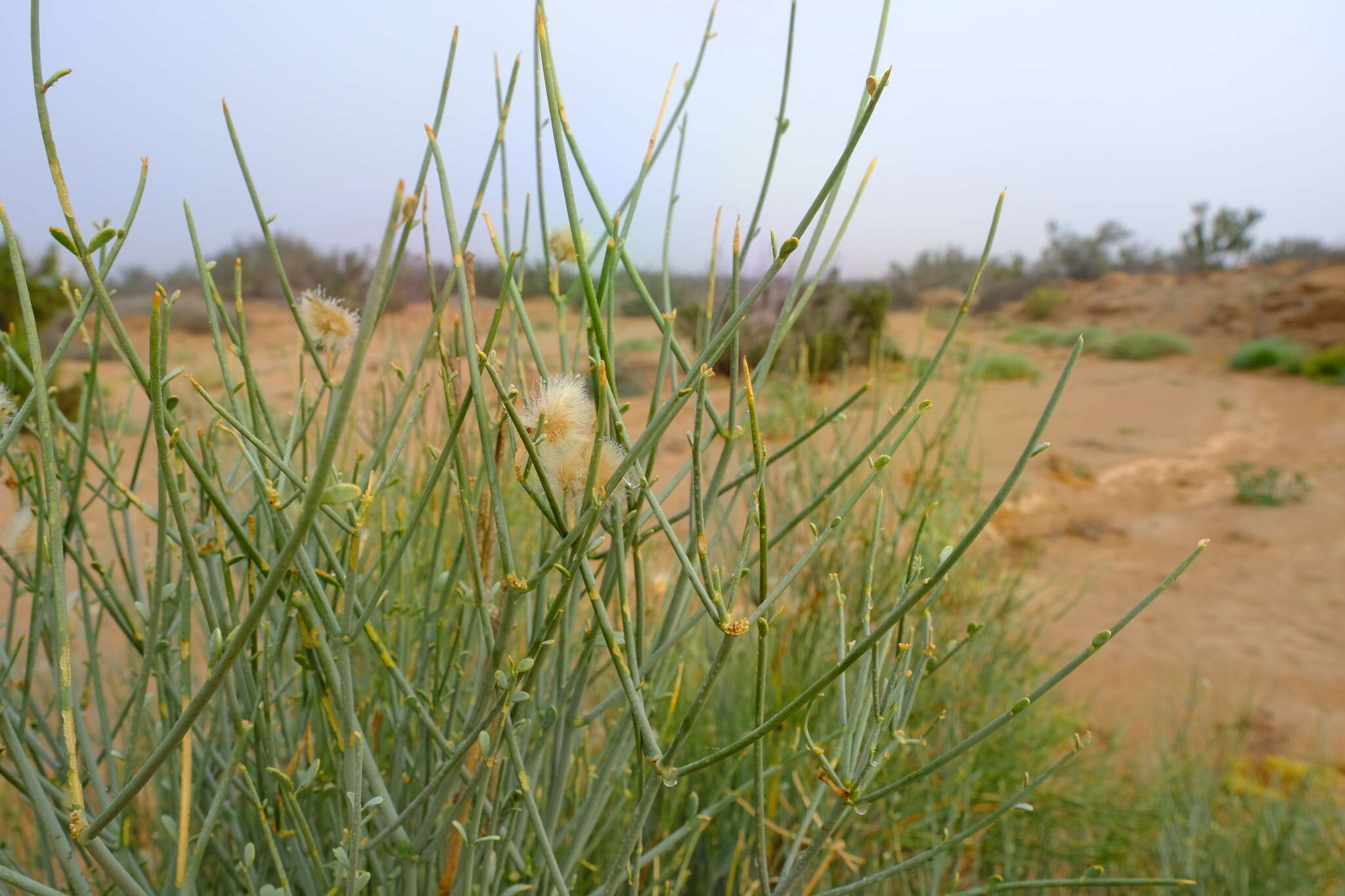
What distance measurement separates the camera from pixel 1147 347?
11.4 metres

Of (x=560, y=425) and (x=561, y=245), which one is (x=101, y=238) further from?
(x=561, y=245)

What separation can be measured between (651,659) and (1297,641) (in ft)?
13.3

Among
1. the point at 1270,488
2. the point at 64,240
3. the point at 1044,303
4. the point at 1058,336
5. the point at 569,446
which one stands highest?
the point at 1044,303

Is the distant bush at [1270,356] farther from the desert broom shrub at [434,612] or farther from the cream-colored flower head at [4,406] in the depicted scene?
the cream-colored flower head at [4,406]

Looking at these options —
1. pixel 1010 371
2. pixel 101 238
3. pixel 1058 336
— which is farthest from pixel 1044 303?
pixel 101 238

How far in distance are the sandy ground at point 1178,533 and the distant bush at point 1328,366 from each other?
7.0 inches

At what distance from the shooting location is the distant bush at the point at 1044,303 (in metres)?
15.4

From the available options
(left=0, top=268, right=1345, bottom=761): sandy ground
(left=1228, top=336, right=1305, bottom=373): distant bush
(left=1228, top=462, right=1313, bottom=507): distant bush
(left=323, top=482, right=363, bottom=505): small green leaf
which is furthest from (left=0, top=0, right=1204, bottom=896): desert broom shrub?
(left=1228, top=336, right=1305, bottom=373): distant bush

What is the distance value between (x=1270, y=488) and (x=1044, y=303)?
10801mm

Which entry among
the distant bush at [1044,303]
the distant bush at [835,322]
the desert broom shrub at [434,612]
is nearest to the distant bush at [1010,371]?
the distant bush at [835,322]

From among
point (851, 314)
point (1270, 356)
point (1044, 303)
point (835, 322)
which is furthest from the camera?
point (1044, 303)

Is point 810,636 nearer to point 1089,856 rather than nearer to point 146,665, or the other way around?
point 1089,856

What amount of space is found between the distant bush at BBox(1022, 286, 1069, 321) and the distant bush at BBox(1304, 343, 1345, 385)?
603 centimetres

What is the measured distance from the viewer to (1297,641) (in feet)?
11.6
